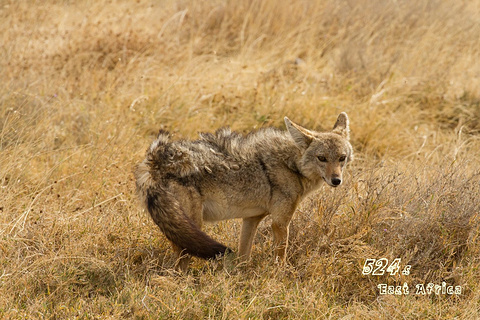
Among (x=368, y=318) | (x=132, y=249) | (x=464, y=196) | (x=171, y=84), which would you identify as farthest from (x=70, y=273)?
(x=171, y=84)

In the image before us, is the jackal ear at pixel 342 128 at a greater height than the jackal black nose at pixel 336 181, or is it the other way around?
the jackal ear at pixel 342 128

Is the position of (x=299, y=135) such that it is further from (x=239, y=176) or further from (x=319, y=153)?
(x=239, y=176)

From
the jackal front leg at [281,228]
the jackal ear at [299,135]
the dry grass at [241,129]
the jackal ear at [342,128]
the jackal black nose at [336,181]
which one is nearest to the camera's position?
the dry grass at [241,129]

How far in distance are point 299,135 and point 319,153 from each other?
9.6 inches

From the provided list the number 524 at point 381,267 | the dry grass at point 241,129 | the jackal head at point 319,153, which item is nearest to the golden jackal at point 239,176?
the jackal head at point 319,153

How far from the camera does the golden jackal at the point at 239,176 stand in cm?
453

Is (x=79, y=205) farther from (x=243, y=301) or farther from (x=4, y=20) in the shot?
(x=4, y=20)

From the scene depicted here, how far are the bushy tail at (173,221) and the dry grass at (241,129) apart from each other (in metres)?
0.35

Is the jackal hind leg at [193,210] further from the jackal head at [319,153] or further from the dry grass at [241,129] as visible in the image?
the jackal head at [319,153]

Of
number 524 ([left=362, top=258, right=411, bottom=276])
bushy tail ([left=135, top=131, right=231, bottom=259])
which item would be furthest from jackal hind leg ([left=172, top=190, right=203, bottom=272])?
number 524 ([left=362, top=258, right=411, bottom=276])

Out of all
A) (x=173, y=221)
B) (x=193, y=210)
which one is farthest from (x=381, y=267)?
(x=173, y=221)

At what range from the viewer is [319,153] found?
4949 mm

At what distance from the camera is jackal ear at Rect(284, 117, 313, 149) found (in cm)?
502

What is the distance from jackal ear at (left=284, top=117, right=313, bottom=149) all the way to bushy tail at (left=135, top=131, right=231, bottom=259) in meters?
1.24
